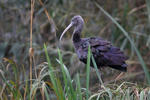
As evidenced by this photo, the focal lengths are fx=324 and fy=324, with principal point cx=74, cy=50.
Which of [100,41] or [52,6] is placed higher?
[52,6]

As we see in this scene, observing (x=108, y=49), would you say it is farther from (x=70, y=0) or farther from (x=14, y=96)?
(x=70, y=0)

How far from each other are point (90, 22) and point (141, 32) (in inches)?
43.0

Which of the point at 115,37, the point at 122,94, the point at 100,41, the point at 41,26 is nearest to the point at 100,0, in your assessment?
the point at 115,37

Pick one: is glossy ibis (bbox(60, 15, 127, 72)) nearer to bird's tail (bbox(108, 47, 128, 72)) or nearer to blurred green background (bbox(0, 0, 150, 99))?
bird's tail (bbox(108, 47, 128, 72))

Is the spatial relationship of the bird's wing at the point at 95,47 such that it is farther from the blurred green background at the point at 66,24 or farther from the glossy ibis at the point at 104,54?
the blurred green background at the point at 66,24

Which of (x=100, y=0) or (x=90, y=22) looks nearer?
(x=100, y=0)

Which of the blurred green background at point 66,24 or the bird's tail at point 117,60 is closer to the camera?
the bird's tail at point 117,60

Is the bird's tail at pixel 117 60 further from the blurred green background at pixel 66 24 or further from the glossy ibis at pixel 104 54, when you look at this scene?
the blurred green background at pixel 66 24

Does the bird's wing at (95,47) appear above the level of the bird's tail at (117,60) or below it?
above

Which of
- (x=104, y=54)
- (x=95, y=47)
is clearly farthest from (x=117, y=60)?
(x=95, y=47)

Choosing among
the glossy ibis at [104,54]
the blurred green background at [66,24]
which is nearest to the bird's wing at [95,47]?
the glossy ibis at [104,54]

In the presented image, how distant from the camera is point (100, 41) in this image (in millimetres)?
4090

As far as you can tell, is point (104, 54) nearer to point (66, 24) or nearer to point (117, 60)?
point (117, 60)

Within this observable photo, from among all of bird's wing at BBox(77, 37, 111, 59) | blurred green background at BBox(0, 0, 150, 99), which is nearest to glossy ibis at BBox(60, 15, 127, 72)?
bird's wing at BBox(77, 37, 111, 59)
